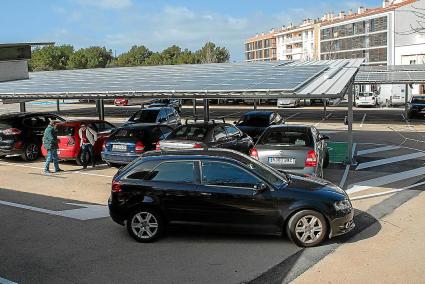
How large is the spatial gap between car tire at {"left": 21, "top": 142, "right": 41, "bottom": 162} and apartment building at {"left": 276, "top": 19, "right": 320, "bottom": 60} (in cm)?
10839

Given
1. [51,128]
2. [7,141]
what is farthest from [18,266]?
[7,141]

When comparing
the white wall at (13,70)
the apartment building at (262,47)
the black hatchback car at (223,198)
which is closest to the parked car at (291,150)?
the black hatchback car at (223,198)

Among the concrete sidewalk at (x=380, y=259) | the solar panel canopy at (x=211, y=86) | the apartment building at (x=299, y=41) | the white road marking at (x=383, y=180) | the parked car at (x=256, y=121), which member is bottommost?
A: the white road marking at (x=383, y=180)

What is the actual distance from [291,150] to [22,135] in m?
10.1

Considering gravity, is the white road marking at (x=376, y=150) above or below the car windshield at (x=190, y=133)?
below

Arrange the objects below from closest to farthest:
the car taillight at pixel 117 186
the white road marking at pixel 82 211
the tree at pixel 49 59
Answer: the car taillight at pixel 117 186
the white road marking at pixel 82 211
the tree at pixel 49 59

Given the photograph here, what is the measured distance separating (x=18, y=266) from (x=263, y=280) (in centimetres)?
344

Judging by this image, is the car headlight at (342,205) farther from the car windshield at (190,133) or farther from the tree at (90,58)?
the tree at (90,58)

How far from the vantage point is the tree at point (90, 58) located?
101 meters

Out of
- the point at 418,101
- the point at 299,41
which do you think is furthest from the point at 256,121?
the point at 299,41

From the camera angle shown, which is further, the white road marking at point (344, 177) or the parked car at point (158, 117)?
the parked car at point (158, 117)

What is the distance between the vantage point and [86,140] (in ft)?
50.2

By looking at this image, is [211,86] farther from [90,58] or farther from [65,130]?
[90,58]

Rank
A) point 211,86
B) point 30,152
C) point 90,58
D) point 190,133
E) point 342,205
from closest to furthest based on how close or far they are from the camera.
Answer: point 342,205 < point 190,133 < point 211,86 < point 30,152 < point 90,58
